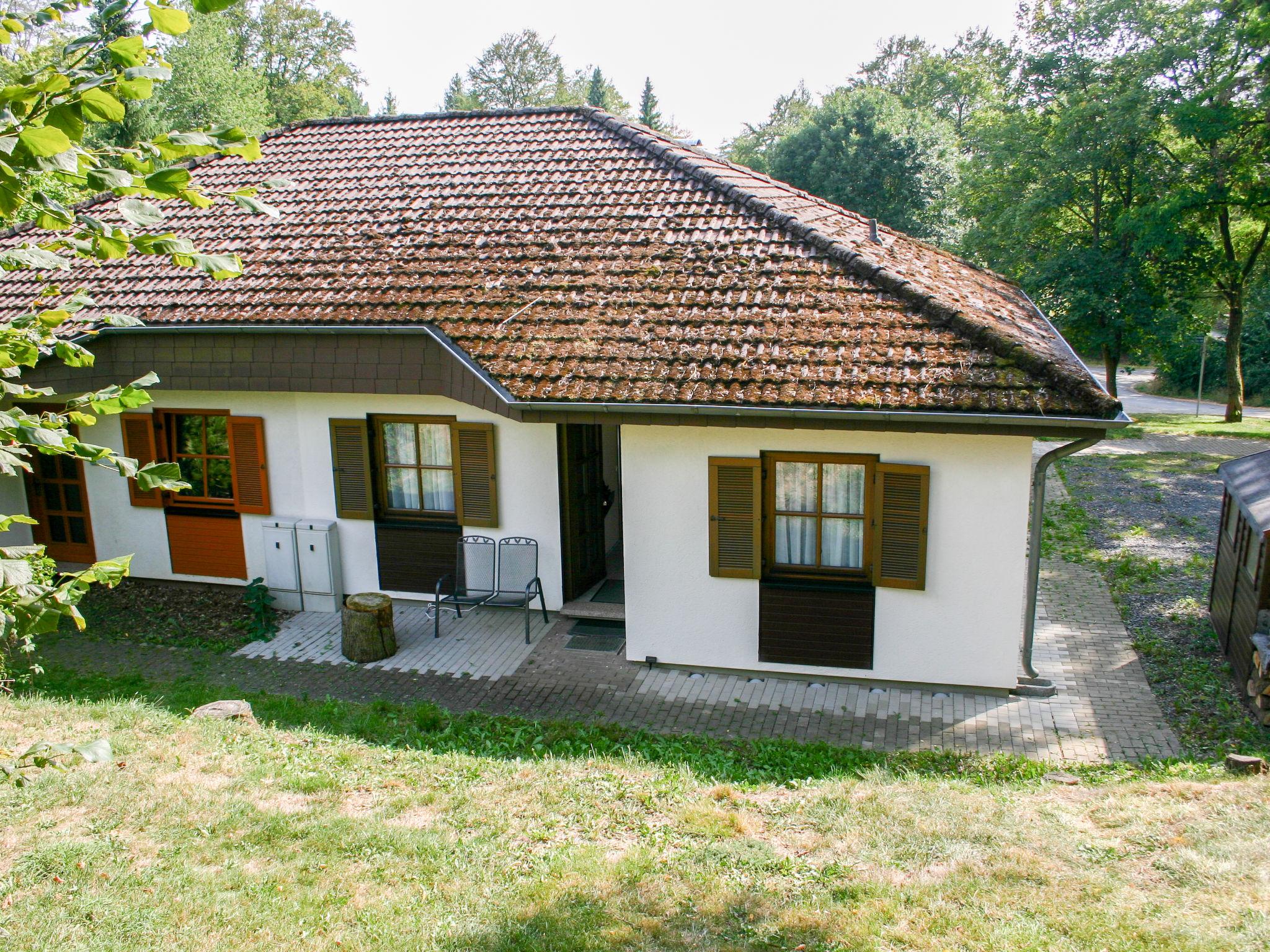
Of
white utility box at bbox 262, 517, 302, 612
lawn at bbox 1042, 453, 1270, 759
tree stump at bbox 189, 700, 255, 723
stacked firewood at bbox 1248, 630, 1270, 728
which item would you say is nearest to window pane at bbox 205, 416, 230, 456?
white utility box at bbox 262, 517, 302, 612

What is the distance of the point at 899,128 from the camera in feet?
107

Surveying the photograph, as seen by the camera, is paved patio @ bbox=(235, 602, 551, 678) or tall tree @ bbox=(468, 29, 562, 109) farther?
tall tree @ bbox=(468, 29, 562, 109)

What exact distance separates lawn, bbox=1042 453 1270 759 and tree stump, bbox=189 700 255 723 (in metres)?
7.63

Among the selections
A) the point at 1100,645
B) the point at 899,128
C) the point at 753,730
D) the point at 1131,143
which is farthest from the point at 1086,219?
the point at 753,730

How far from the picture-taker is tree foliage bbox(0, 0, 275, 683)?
2.14 meters

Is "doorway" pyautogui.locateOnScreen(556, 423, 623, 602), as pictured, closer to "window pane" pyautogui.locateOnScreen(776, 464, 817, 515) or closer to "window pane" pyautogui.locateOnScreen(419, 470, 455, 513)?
"window pane" pyautogui.locateOnScreen(419, 470, 455, 513)

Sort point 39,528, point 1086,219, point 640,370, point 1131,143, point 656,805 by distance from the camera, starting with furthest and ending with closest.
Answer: point 1086,219
point 1131,143
point 39,528
point 640,370
point 656,805

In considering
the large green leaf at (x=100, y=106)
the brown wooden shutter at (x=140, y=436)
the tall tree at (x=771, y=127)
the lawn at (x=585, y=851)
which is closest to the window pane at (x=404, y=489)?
the brown wooden shutter at (x=140, y=436)

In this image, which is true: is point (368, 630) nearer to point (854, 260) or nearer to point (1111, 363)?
point (854, 260)

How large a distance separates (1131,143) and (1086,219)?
96.2 inches

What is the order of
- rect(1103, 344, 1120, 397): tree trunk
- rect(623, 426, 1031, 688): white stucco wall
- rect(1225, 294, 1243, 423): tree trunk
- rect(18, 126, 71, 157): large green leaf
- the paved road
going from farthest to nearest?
the paved road, rect(1103, 344, 1120, 397): tree trunk, rect(1225, 294, 1243, 423): tree trunk, rect(623, 426, 1031, 688): white stucco wall, rect(18, 126, 71, 157): large green leaf

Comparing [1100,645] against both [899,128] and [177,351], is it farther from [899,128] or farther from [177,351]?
[899,128]

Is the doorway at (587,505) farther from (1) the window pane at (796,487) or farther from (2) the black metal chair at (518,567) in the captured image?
(1) the window pane at (796,487)

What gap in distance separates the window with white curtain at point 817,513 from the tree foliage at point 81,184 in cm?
640
